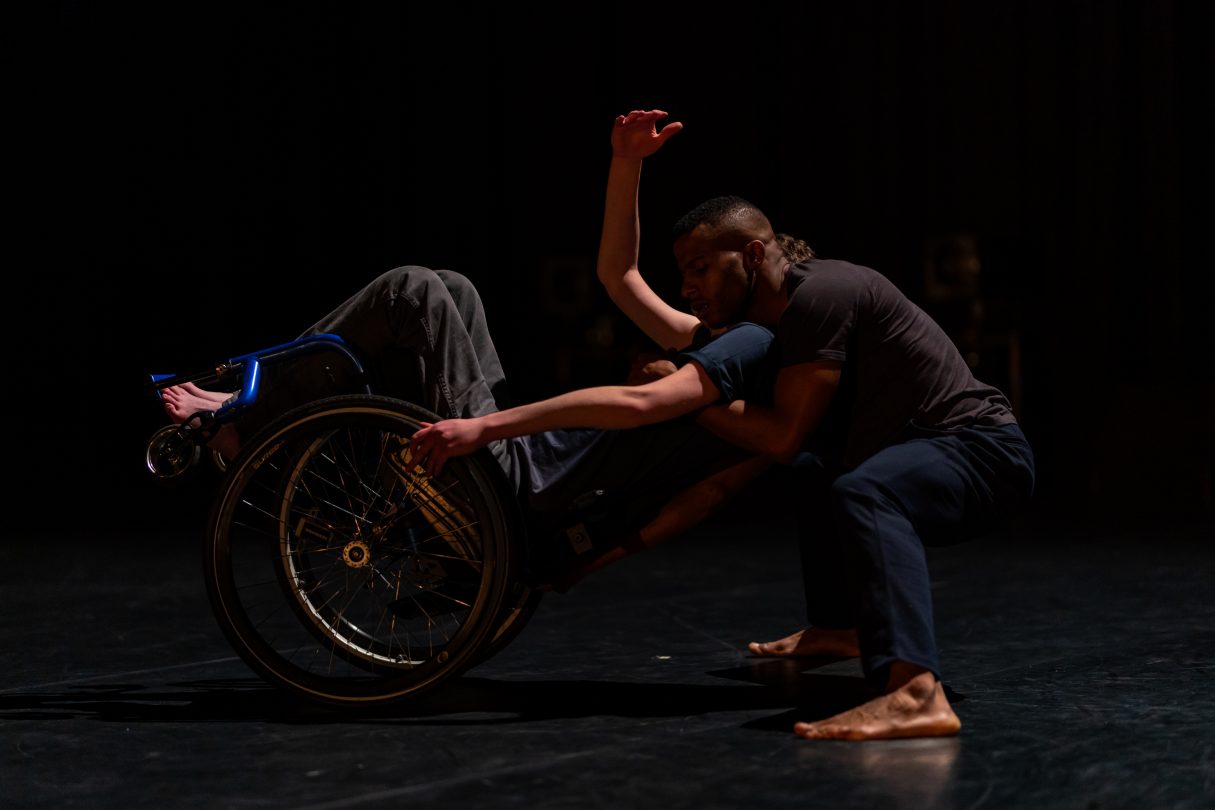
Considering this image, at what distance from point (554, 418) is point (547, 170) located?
267 inches

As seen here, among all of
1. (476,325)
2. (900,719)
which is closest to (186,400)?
→ (476,325)

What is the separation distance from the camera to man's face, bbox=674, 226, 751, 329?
272 cm

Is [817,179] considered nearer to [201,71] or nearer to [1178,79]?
[1178,79]

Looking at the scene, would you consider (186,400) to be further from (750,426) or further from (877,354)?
(877,354)

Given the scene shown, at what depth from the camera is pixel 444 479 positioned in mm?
2629

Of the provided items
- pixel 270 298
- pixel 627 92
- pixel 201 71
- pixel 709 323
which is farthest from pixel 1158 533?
pixel 201 71

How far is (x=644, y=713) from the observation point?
8.54 feet

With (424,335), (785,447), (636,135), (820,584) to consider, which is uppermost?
(636,135)

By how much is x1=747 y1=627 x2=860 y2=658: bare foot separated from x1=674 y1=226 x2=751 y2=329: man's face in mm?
756

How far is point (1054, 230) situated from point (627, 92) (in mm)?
2718

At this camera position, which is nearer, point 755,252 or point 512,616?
point 755,252

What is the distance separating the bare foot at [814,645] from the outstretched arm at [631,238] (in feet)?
2.20

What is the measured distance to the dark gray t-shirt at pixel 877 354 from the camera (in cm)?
257

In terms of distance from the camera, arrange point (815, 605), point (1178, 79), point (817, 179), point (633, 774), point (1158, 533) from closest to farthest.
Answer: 1. point (633, 774)
2. point (815, 605)
3. point (1158, 533)
4. point (1178, 79)
5. point (817, 179)
